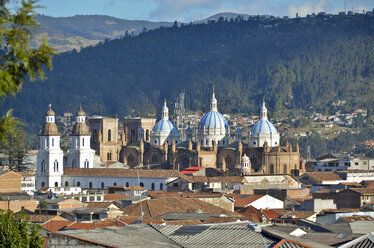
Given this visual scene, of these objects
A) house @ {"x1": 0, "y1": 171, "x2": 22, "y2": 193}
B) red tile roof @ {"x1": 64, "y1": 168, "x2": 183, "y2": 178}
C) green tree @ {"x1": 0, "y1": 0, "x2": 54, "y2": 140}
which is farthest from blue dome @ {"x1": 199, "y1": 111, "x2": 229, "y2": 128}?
green tree @ {"x1": 0, "y1": 0, "x2": 54, "y2": 140}

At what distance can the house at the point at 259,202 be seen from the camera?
264 ft

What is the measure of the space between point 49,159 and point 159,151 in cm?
2190

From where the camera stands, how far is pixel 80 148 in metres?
126

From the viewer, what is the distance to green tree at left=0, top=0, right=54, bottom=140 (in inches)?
659

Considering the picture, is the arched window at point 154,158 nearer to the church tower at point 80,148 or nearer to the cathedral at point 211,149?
the cathedral at point 211,149

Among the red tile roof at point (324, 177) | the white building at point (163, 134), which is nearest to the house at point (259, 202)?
the red tile roof at point (324, 177)

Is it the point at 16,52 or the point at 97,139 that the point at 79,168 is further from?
the point at 16,52

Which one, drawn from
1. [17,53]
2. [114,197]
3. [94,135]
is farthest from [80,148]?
[17,53]

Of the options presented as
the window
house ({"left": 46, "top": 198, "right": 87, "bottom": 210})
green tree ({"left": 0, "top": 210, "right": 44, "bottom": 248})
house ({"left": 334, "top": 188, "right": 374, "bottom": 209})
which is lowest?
house ({"left": 334, "top": 188, "right": 374, "bottom": 209})

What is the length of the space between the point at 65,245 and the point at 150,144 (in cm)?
11345

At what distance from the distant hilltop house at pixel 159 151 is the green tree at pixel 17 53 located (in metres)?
92.8

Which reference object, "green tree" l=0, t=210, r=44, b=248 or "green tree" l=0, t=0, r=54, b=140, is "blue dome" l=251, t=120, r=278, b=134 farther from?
"green tree" l=0, t=0, r=54, b=140

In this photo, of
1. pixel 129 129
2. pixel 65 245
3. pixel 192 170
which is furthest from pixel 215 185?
pixel 65 245

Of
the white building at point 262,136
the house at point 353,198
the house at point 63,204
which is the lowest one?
the house at point 353,198
